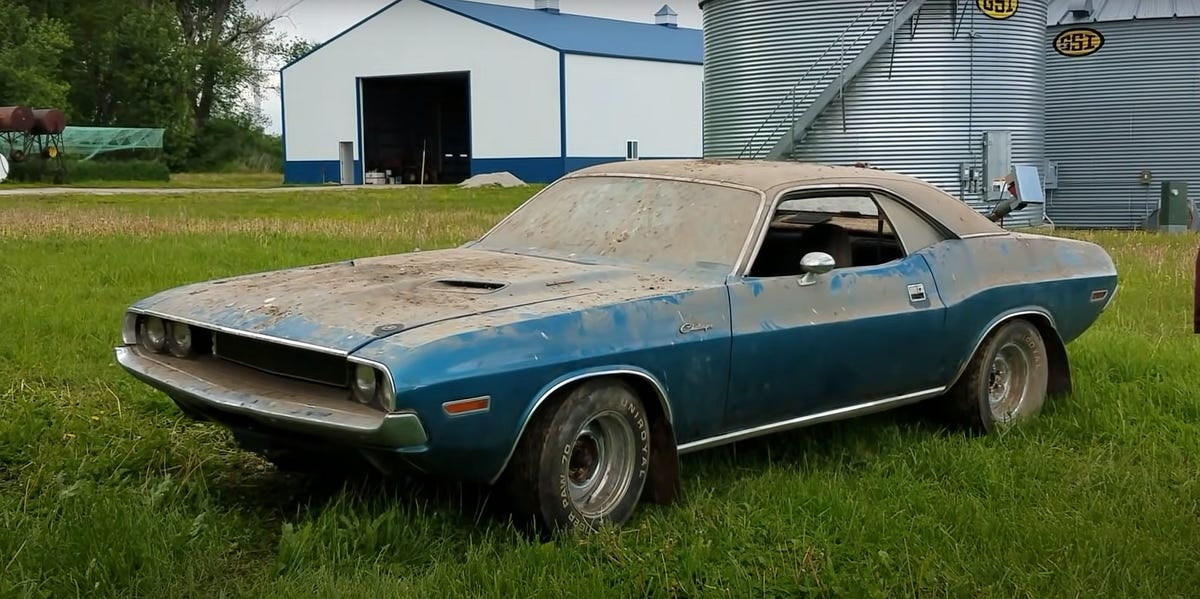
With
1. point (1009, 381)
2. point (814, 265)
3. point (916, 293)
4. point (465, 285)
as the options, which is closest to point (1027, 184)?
point (1009, 381)

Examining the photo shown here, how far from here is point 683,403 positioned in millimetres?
4434

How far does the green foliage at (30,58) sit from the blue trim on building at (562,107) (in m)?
21.1

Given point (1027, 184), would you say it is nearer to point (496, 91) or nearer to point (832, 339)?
point (832, 339)

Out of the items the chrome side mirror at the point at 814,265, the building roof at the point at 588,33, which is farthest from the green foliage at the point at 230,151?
the chrome side mirror at the point at 814,265

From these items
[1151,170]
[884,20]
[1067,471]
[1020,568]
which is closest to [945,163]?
[884,20]

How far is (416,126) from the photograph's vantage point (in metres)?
50.3

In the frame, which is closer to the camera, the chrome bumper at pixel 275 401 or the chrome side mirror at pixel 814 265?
the chrome bumper at pixel 275 401

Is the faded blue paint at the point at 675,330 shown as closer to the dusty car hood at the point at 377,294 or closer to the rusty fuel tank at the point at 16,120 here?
the dusty car hood at the point at 377,294

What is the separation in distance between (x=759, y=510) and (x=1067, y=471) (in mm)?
1510

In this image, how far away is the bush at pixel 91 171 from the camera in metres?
35.8

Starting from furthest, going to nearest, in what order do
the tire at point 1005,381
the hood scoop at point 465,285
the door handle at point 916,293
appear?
the tire at point 1005,381
the door handle at point 916,293
the hood scoop at point 465,285

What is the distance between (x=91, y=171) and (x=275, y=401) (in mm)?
38686

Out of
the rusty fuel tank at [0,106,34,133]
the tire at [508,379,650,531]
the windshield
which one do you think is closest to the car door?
the windshield

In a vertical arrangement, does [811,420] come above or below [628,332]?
below
